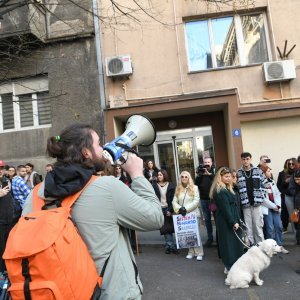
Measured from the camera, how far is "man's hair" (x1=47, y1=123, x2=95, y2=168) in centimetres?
195

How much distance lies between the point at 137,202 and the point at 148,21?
396 inches

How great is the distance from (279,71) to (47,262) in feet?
32.9

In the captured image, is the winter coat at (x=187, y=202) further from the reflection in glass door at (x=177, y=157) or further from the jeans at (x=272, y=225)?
the reflection in glass door at (x=177, y=157)

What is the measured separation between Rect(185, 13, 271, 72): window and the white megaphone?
8.53 meters

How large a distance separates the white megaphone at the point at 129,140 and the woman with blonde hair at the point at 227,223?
3685 mm

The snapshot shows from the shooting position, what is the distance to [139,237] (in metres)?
9.59

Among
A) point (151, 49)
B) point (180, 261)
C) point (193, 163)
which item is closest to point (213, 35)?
point (151, 49)

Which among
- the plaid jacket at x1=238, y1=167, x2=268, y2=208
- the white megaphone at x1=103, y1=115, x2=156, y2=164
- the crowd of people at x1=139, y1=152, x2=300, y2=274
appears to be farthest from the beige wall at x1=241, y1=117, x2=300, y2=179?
the white megaphone at x1=103, y1=115, x2=156, y2=164

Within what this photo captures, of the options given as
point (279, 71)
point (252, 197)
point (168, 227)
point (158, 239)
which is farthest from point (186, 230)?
point (279, 71)

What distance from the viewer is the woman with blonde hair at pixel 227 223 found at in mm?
6281

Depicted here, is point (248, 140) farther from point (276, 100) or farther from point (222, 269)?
point (222, 269)

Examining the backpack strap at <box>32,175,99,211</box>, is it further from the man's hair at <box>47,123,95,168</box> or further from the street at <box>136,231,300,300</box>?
the street at <box>136,231,300,300</box>

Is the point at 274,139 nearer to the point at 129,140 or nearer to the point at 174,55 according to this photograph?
the point at 174,55

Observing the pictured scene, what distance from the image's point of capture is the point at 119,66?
10727 millimetres
